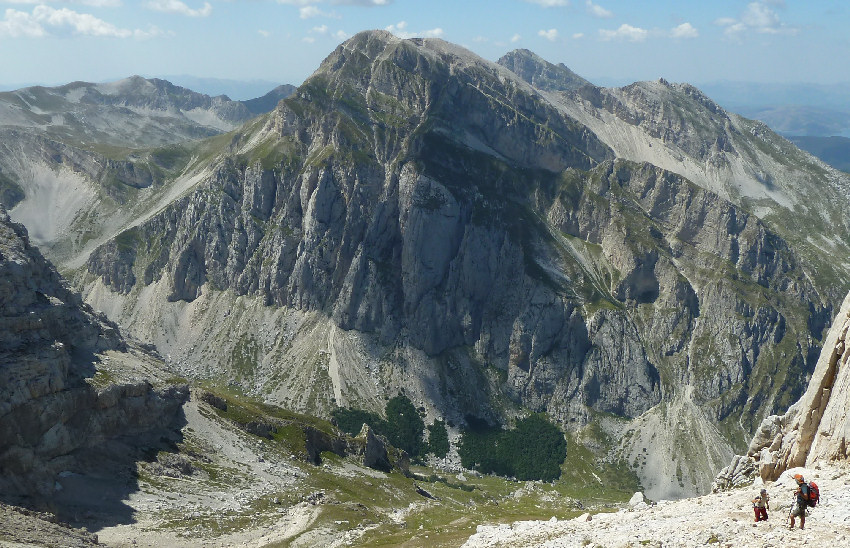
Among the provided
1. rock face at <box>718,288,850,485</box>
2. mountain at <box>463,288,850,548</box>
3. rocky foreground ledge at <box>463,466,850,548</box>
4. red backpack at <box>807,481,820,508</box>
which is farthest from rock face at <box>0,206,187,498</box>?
red backpack at <box>807,481,820,508</box>

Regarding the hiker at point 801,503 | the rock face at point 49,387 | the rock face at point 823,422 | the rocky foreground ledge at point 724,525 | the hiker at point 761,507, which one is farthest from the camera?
the rock face at point 49,387

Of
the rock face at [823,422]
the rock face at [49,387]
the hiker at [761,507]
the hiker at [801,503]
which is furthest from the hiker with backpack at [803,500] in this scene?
the rock face at [49,387]

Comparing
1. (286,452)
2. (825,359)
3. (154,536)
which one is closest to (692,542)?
(825,359)

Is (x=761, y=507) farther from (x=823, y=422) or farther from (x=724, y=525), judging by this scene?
(x=823, y=422)

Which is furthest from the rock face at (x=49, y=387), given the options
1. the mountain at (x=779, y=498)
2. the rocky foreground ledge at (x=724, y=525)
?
the rocky foreground ledge at (x=724, y=525)

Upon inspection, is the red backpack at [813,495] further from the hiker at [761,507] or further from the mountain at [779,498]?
the hiker at [761,507]

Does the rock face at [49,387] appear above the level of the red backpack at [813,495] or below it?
below

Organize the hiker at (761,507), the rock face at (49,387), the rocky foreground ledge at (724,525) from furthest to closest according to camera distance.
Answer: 1. the rock face at (49,387)
2. the hiker at (761,507)
3. the rocky foreground ledge at (724,525)

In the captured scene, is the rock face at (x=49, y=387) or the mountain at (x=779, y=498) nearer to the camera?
the mountain at (x=779, y=498)
